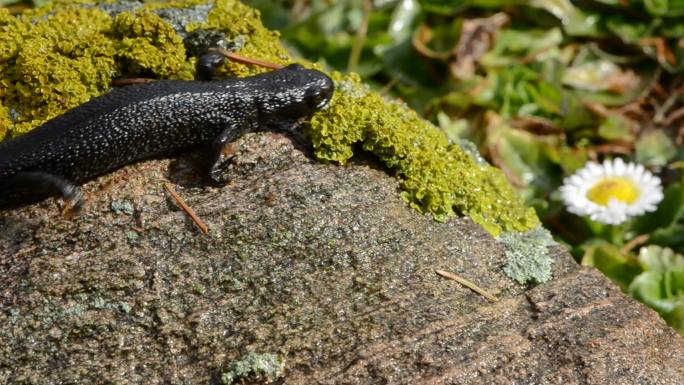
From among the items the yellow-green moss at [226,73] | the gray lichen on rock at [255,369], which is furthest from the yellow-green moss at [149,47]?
the gray lichen on rock at [255,369]

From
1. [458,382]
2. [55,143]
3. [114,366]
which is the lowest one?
[114,366]

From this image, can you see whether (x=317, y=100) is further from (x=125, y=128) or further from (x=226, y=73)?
(x=125, y=128)

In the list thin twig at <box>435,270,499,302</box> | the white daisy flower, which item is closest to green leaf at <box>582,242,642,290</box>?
the white daisy flower

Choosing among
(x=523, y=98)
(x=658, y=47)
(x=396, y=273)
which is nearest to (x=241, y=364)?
(x=396, y=273)

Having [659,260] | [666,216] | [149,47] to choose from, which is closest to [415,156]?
[149,47]

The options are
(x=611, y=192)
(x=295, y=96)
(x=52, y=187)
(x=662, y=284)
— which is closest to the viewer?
(x=52, y=187)

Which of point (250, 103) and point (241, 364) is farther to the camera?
point (250, 103)

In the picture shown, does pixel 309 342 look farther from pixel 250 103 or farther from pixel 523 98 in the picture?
pixel 523 98
